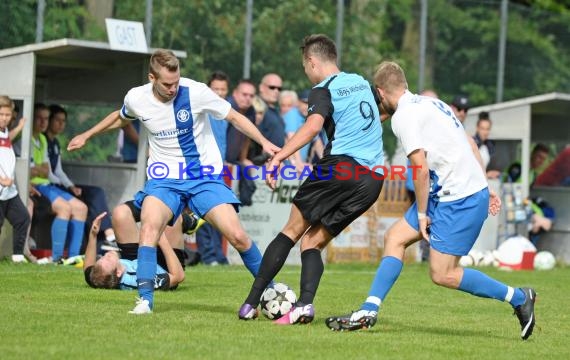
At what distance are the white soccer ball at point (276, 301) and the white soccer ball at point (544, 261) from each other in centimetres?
947

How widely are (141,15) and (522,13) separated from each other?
8.19 m

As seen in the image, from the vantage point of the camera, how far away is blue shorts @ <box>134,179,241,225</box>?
999cm

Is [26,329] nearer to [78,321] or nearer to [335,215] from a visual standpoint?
[78,321]

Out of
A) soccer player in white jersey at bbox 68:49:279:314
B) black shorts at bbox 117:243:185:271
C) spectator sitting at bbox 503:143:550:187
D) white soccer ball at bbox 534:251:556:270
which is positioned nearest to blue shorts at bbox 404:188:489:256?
soccer player in white jersey at bbox 68:49:279:314

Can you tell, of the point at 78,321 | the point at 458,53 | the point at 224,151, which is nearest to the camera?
the point at 78,321

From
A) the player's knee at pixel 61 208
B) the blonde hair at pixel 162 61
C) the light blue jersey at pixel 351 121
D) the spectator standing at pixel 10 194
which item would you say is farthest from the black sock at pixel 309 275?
the player's knee at pixel 61 208

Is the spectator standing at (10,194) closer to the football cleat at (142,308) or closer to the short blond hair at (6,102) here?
the short blond hair at (6,102)

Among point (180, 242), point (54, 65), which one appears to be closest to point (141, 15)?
point (54, 65)

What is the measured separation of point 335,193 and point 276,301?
98 cm

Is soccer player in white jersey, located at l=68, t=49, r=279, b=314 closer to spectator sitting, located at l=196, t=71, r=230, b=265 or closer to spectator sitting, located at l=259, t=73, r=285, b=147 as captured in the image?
spectator sitting, located at l=196, t=71, r=230, b=265

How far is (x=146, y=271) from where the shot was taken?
965cm

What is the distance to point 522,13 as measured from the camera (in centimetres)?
2266

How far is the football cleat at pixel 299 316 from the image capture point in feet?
30.8

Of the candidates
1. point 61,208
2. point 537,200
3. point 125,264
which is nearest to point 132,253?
point 125,264
